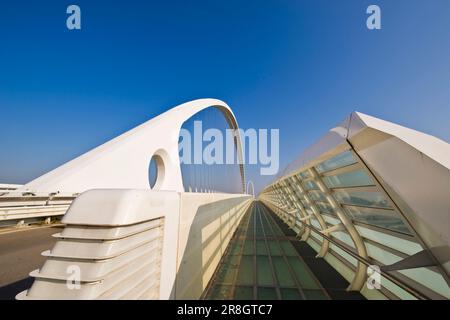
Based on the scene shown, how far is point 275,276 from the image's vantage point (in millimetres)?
3961

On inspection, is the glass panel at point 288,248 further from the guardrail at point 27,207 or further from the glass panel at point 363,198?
the guardrail at point 27,207

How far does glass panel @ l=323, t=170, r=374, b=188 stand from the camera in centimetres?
232

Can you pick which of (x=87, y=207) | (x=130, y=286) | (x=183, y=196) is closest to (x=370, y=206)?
(x=183, y=196)

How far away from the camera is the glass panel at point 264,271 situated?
372 cm

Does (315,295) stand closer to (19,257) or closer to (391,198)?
(391,198)

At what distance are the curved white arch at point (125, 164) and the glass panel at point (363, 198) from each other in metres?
9.48

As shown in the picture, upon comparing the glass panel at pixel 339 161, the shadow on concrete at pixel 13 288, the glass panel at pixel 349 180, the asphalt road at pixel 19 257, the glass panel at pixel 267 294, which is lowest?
the glass panel at pixel 267 294

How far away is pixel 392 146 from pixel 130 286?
2076 mm

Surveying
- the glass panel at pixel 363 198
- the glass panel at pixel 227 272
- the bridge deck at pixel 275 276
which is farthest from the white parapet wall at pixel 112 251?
the glass panel at pixel 363 198

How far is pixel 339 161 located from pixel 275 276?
2.71m

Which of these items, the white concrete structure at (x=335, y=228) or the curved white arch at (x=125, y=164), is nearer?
the white concrete structure at (x=335, y=228)

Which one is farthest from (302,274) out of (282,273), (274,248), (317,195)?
(274,248)

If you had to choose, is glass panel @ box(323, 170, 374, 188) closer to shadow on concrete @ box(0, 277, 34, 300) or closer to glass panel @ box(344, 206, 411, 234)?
glass panel @ box(344, 206, 411, 234)

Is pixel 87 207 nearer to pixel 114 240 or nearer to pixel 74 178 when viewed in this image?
pixel 114 240
